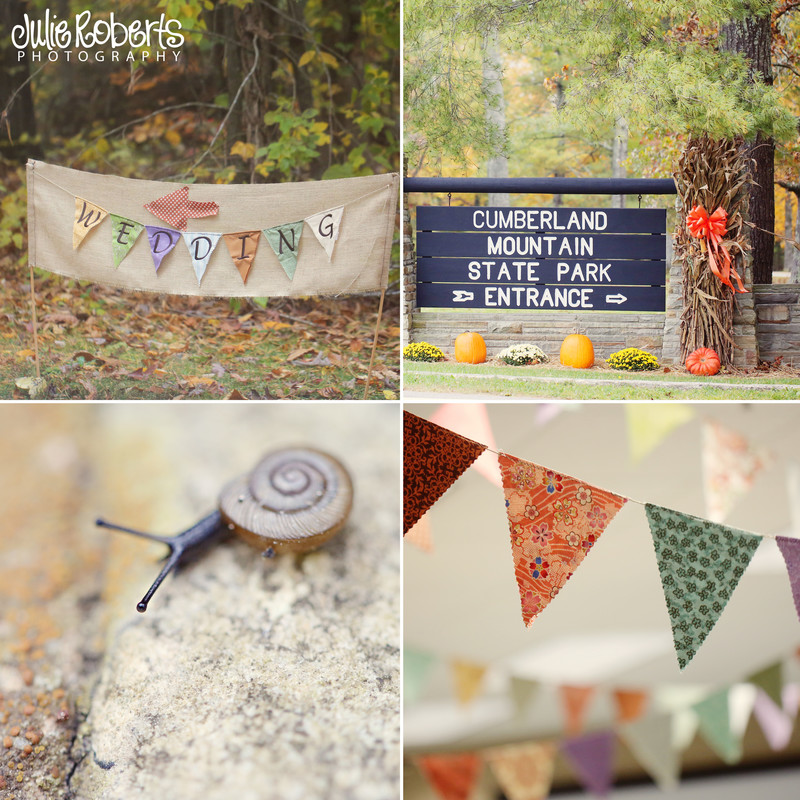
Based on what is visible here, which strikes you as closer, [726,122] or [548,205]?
[726,122]

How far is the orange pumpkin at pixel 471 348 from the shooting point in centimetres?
359

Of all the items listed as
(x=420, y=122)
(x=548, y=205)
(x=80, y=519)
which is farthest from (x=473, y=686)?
(x=420, y=122)

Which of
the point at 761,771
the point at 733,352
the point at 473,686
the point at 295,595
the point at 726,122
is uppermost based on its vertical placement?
the point at 726,122

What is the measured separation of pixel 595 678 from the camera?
301 cm

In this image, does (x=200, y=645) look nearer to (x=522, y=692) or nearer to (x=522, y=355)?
(x=522, y=692)

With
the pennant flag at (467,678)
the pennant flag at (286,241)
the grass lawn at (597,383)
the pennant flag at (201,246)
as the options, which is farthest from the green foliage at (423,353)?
the pennant flag at (467,678)

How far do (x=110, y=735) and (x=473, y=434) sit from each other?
5.50ft

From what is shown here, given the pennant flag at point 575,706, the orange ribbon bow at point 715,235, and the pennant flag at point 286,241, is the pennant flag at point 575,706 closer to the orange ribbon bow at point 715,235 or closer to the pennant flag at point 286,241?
the orange ribbon bow at point 715,235

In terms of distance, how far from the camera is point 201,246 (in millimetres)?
3240

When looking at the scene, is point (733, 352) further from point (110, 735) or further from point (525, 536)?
point (110, 735)

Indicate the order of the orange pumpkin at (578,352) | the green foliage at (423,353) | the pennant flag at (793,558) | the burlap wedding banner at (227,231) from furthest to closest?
the green foliage at (423,353)
the orange pumpkin at (578,352)
the burlap wedding banner at (227,231)
the pennant flag at (793,558)

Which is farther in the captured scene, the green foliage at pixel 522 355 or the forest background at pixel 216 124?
the forest background at pixel 216 124

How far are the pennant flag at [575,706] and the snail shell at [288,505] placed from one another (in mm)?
1203

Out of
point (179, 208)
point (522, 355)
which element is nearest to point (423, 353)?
point (522, 355)
